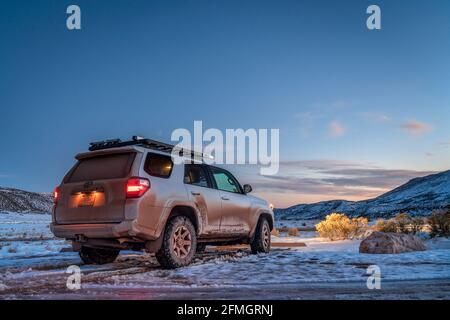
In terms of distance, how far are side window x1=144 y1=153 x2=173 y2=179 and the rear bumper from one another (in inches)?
39.2

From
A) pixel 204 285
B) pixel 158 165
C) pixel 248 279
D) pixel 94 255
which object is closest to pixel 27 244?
pixel 94 255

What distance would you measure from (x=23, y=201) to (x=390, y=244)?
12562 centimetres

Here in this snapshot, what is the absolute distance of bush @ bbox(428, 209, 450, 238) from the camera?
55.2 feet

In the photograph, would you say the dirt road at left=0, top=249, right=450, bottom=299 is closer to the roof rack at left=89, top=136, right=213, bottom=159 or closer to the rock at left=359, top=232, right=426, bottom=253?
the roof rack at left=89, top=136, right=213, bottom=159

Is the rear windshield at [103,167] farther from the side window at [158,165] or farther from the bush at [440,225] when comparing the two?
the bush at [440,225]

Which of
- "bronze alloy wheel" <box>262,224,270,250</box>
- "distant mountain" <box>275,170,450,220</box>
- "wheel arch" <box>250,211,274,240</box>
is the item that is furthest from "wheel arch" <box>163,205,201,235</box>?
"distant mountain" <box>275,170,450,220</box>

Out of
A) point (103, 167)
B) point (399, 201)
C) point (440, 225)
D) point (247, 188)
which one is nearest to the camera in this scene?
point (103, 167)

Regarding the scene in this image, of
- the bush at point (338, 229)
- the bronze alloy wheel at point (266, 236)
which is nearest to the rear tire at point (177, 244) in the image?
the bronze alloy wheel at point (266, 236)

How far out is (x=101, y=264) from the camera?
989cm

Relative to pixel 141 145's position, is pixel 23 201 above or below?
below

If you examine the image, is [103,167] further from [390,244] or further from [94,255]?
[390,244]

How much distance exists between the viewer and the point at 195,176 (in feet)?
31.7

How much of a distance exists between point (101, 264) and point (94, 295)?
13.7 feet
